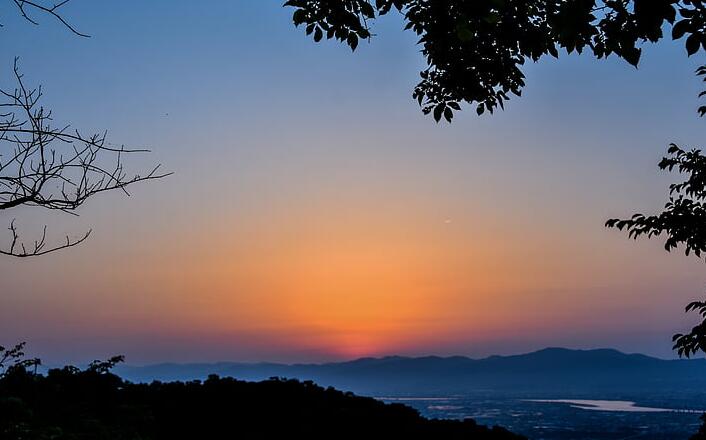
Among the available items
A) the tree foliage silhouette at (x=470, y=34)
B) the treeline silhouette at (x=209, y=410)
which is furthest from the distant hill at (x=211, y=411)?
the tree foliage silhouette at (x=470, y=34)

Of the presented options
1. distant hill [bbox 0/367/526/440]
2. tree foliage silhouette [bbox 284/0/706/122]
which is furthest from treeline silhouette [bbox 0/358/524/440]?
tree foliage silhouette [bbox 284/0/706/122]

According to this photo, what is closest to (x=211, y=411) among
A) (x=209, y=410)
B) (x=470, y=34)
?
(x=209, y=410)

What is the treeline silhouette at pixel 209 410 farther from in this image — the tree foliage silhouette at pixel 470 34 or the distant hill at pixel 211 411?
the tree foliage silhouette at pixel 470 34

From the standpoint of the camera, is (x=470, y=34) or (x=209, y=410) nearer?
(x=470, y=34)

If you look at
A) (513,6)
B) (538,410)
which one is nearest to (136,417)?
(513,6)

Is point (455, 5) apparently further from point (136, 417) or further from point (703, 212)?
point (136, 417)

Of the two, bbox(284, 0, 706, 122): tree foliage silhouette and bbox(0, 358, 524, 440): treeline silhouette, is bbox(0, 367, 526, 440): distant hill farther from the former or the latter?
bbox(284, 0, 706, 122): tree foliage silhouette

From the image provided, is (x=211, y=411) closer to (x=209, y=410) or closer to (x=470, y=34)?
(x=209, y=410)

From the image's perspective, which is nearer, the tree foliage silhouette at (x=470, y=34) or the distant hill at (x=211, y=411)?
the tree foliage silhouette at (x=470, y=34)
